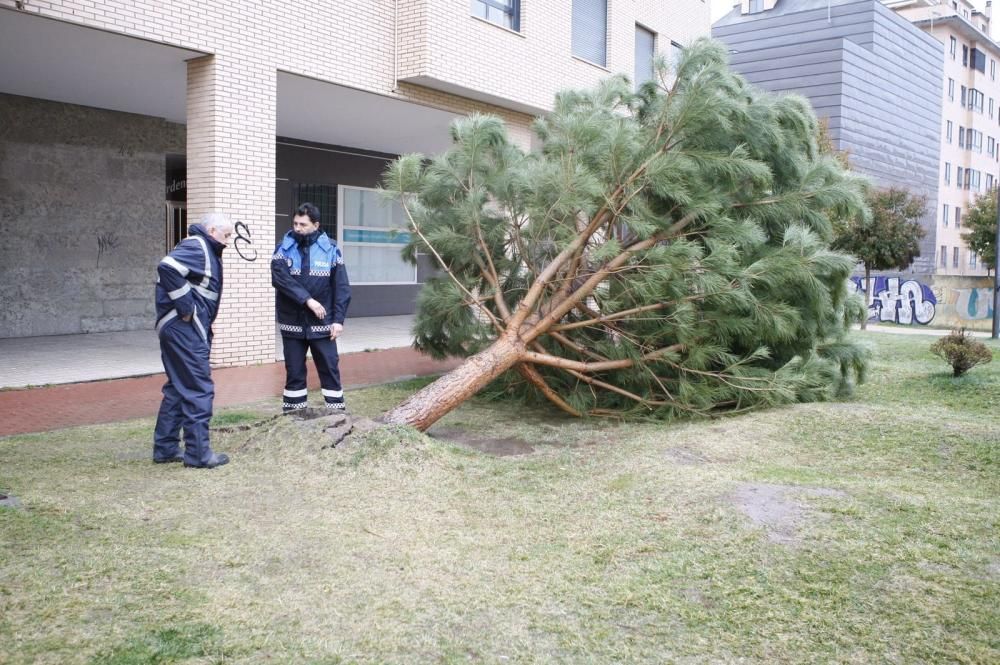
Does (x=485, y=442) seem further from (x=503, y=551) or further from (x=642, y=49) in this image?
(x=642, y=49)

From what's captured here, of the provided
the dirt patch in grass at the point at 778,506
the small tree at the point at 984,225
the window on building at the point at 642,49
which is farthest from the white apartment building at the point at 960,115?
the dirt patch in grass at the point at 778,506

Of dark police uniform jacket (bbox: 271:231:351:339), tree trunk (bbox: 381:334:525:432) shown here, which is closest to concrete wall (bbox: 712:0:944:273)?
tree trunk (bbox: 381:334:525:432)

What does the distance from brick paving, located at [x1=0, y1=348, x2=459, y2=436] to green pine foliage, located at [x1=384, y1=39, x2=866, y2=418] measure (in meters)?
2.21

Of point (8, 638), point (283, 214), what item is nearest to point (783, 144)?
point (8, 638)

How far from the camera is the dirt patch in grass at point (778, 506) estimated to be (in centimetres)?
433

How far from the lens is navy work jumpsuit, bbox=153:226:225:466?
17.6 feet

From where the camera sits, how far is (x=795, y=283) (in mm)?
7301

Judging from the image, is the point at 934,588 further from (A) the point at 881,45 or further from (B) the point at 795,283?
(A) the point at 881,45

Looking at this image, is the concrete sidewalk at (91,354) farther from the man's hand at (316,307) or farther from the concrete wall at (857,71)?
the concrete wall at (857,71)

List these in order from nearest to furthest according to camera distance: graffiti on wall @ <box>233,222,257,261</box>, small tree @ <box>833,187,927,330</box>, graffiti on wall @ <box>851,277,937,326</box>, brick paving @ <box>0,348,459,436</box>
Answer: brick paving @ <box>0,348,459,436</box> < graffiti on wall @ <box>233,222,257,261</box> < small tree @ <box>833,187,927,330</box> < graffiti on wall @ <box>851,277,937,326</box>

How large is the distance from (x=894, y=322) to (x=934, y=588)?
2651 cm

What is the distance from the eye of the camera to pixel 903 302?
27891mm

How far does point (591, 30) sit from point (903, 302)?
16.4 m

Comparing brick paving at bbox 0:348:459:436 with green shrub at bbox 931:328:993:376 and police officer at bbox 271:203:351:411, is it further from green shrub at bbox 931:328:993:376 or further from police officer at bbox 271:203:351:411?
green shrub at bbox 931:328:993:376
